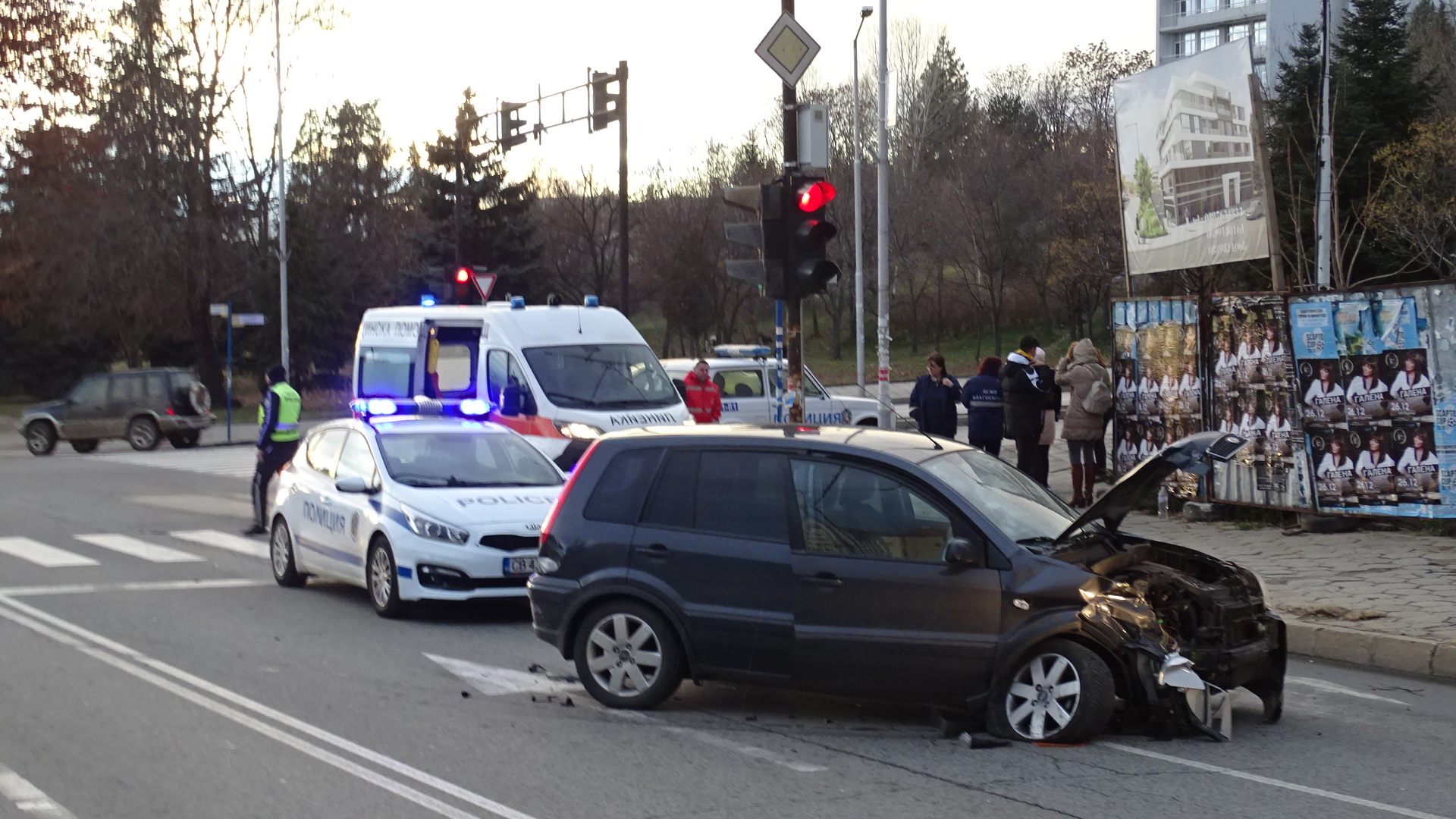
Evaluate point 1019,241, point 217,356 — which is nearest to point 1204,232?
point 217,356

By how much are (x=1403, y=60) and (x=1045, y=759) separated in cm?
4016

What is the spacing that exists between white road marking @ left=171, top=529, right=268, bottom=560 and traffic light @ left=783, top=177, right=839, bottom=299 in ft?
19.9

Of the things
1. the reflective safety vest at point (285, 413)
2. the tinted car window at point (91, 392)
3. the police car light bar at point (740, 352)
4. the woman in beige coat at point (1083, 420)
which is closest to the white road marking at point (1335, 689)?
the woman in beige coat at point (1083, 420)

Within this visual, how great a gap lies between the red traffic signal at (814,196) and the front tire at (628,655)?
6.11m

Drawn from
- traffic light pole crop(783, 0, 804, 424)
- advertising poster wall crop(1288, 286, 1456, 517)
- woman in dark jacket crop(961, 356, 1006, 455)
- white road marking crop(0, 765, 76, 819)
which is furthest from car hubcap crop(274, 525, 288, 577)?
advertising poster wall crop(1288, 286, 1456, 517)

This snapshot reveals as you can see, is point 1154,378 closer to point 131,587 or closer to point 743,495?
point 743,495

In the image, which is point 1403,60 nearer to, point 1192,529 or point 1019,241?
point 1019,241

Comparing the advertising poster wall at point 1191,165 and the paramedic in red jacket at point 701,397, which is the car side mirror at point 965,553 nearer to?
the advertising poster wall at point 1191,165

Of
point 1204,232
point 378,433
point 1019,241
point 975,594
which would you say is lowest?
point 975,594

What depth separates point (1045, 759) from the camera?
247 inches

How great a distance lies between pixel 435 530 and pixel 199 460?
20086 millimetres

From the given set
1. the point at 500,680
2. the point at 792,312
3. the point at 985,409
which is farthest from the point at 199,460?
the point at 500,680

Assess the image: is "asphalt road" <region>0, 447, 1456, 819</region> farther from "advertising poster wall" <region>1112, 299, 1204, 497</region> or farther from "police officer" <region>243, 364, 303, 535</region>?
"advertising poster wall" <region>1112, 299, 1204, 497</region>

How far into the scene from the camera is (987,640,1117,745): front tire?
252 inches
